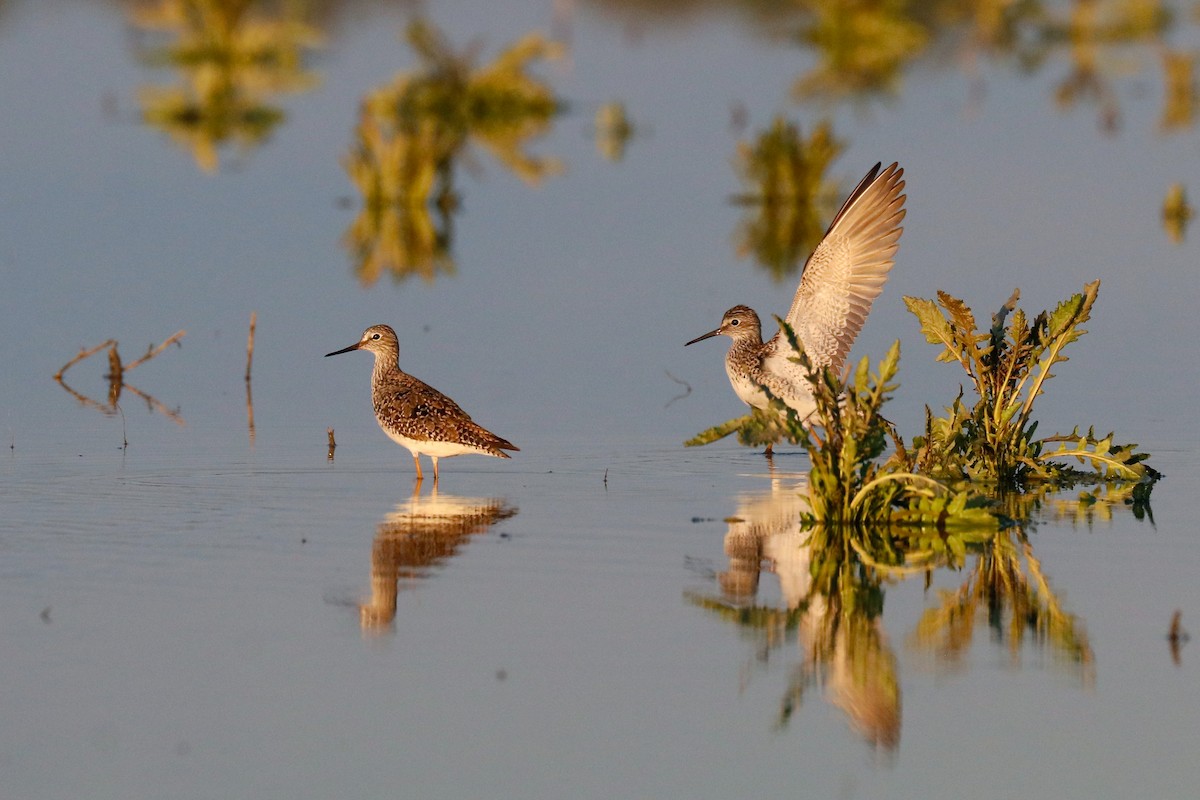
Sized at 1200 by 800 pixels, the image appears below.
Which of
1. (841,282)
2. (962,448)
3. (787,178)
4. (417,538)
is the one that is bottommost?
(417,538)

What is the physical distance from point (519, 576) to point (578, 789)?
9.62 ft

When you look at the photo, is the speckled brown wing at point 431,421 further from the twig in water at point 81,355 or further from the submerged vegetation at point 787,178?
the submerged vegetation at point 787,178

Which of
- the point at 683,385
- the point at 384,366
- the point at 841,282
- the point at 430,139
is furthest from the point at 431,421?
the point at 430,139

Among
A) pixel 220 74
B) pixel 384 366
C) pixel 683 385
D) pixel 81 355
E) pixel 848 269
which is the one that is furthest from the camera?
pixel 220 74

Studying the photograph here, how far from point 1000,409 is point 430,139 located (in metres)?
14.1

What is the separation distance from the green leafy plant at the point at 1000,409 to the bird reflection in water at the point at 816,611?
1101 millimetres

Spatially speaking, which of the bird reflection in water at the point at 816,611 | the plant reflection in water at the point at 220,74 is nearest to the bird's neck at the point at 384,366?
the bird reflection in water at the point at 816,611

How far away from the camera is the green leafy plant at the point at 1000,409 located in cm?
1148

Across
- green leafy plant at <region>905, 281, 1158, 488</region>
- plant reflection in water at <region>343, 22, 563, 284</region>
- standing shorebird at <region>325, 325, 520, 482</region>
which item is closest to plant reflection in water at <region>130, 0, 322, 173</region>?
plant reflection in water at <region>343, 22, 563, 284</region>

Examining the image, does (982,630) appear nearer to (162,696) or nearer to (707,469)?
(162,696)

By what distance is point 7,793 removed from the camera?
6141mm

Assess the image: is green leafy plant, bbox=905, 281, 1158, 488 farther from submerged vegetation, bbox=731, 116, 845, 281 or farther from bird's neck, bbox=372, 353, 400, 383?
submerged vegetation, bbox=731, 116, 845, 281

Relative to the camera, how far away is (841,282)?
13891mm

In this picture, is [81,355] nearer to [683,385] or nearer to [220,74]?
[683,385]
